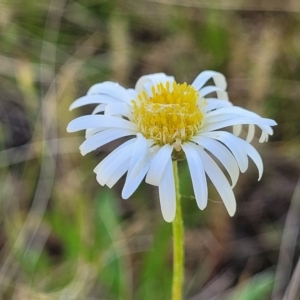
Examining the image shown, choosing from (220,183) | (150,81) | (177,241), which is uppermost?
(150,81)

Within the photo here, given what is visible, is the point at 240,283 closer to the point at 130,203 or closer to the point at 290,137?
the point at 130,203

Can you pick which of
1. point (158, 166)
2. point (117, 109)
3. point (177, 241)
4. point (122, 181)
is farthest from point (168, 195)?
point (122, 181)

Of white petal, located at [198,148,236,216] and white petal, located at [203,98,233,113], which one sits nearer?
white petal, located at [198,148,236,216]

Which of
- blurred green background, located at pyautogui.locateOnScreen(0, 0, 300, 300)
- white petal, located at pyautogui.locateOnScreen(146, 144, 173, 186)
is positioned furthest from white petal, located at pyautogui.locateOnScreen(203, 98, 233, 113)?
blurred green background, located at pyautogui.locateOnScreen(0, 0, 300, 300)

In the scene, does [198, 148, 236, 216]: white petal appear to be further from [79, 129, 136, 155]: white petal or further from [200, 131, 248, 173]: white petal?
[79, 129, 136, 155]: white petal

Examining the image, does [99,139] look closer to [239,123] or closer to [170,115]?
[170,115]

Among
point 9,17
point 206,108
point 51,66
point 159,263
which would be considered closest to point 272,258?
point 159,263
